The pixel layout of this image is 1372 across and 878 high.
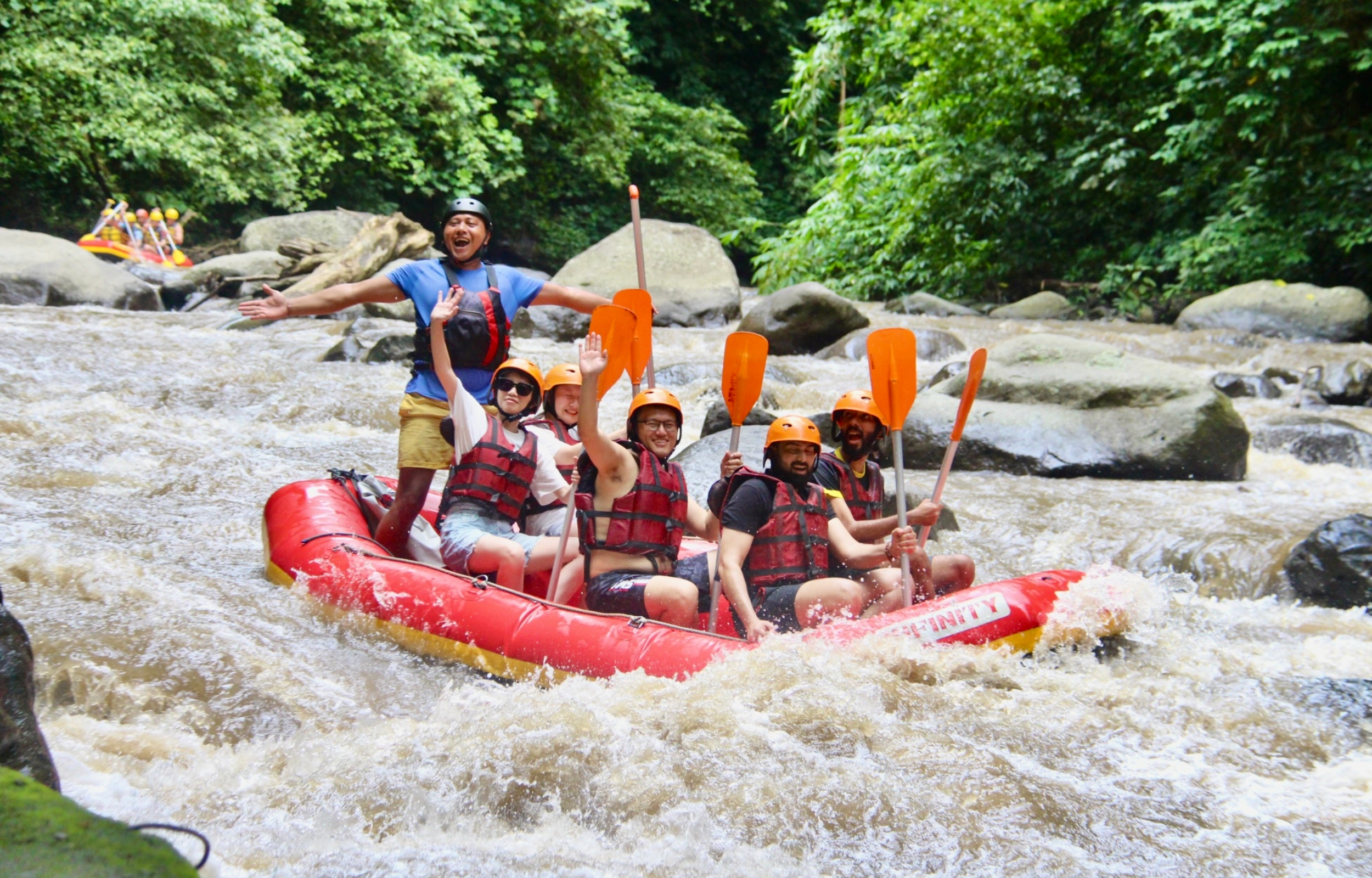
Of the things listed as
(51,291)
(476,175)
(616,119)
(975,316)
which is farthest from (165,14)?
(975,316)

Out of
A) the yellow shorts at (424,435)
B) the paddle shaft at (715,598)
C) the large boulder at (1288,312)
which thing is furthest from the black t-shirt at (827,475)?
the large boulder at (1288,312)

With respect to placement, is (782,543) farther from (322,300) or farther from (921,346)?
(921,346)

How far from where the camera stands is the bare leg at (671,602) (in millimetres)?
3285

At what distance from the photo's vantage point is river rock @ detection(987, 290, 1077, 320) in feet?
40.5

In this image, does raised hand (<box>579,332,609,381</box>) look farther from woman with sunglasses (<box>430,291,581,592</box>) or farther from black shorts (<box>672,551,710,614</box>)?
black shorts (<box>672,551,710,614</box>)

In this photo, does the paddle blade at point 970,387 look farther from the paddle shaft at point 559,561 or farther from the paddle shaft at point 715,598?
the paddle shaft at point 559,561

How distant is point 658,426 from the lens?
3367mm

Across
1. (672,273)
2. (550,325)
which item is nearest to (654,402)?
(550,325)

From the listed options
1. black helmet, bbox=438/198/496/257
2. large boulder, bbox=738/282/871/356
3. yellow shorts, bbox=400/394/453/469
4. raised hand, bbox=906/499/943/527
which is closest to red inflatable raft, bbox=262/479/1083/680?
raised hand, bbox=906/499/943/527

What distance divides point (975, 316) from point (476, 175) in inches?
368

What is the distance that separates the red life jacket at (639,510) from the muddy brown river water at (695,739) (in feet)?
1.63

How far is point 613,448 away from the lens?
3.23 m

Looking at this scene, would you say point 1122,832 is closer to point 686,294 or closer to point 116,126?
point 686,294

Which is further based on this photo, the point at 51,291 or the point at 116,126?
the point at 116,126
